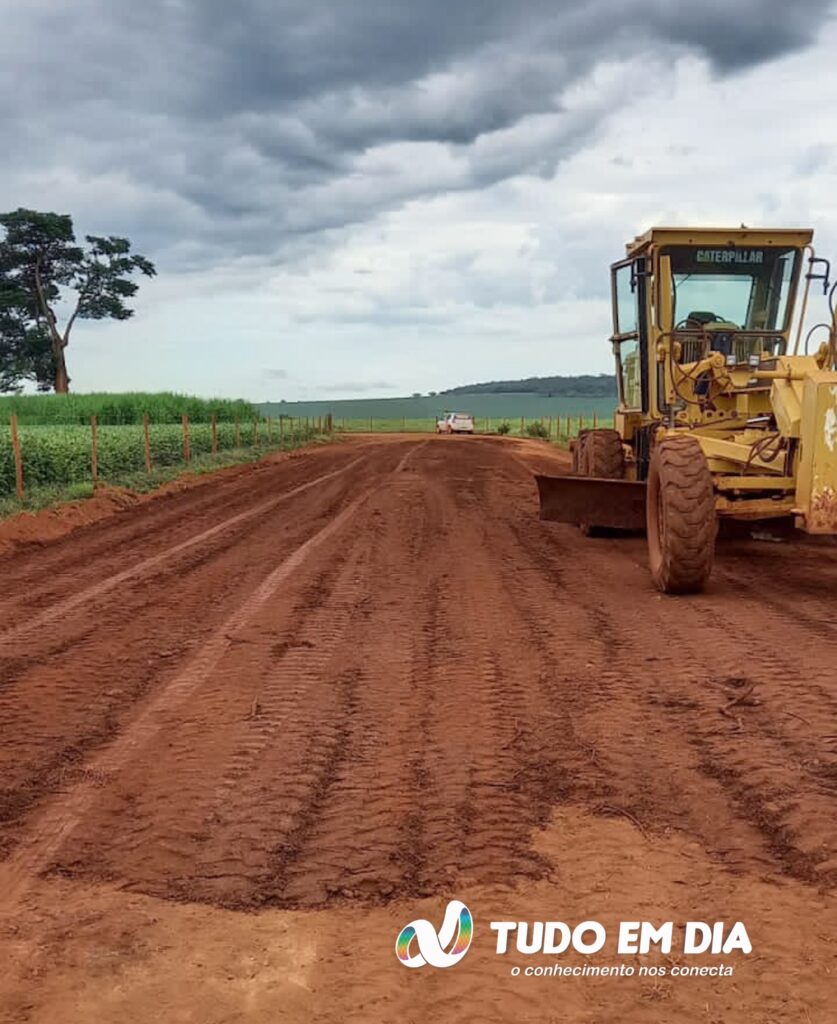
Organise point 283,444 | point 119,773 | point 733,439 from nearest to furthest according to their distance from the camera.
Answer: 1. point 119,773
2. point 733,439
3. point 283,444

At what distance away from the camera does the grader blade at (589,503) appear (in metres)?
11.0

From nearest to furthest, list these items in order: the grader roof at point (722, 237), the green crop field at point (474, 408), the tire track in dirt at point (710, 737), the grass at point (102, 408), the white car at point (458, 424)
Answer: the tire track in dirt at point (710, 737), the grader roof at point (722, 237), the grass at point (102, 408), the white car at point (458, 424), the green crop field at point (474, 408)

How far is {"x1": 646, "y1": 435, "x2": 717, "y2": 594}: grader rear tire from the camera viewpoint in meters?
8.17

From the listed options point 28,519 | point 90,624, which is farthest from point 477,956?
point 28,519

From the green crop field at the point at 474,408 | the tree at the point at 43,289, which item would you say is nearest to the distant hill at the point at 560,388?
the green crop field at the point at 474,408

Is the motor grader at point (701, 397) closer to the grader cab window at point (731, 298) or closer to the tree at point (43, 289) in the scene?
the grader cab window at point (731, 298)

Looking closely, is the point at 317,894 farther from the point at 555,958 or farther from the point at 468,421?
the point at 468,421

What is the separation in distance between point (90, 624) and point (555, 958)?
5.82 metres

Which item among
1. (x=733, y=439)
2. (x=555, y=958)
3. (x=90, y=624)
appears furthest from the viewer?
(x=733, y=439)

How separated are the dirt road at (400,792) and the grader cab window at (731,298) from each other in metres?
2.91

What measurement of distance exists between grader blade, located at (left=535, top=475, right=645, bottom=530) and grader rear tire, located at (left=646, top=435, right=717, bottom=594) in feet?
7.03

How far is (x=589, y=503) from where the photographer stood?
36.6 feet

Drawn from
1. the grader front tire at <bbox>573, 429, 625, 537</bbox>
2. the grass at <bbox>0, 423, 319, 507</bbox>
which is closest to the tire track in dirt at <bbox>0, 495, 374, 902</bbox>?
the grader front tire at <bbox>573, 429, 625, 537</bbox>

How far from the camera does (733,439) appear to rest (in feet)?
31.5
